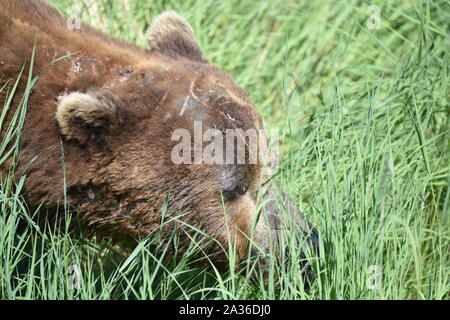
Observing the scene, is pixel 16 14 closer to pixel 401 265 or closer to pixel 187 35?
pixel 187 35

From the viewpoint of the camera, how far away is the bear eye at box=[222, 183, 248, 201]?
16.0ft

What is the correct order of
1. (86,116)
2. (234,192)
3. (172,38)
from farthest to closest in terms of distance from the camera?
(172,38) → (234,192) → (86,116)

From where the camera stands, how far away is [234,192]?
16.1 feet

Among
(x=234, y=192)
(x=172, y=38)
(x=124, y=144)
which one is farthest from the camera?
(x=172, y=38)

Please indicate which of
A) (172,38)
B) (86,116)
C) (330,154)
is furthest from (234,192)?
(172,38)

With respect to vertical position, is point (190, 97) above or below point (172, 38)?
below

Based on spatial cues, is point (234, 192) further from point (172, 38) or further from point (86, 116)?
point (172, 38)

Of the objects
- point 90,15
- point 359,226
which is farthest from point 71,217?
point 90,15

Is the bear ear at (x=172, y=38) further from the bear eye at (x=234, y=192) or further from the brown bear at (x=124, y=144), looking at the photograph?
the bear eye at (x=234, y=192)

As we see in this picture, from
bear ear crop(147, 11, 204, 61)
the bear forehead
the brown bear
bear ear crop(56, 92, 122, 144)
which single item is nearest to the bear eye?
the brown bear

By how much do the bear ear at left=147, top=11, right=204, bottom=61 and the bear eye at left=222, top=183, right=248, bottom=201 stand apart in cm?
107

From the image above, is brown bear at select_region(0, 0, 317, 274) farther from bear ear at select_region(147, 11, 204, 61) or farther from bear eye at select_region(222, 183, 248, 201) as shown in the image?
bear ear at select_region(147, 11, 204, 61)

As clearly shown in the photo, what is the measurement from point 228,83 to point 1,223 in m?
1.62

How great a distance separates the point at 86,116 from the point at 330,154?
1.46 metres
